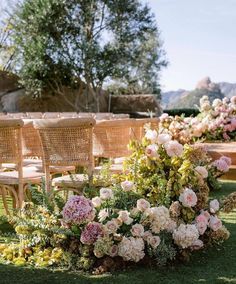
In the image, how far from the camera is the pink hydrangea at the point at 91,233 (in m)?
3.64

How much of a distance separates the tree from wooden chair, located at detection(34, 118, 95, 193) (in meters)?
15.0

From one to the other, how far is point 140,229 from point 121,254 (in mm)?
194

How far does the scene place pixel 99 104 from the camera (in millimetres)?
21781

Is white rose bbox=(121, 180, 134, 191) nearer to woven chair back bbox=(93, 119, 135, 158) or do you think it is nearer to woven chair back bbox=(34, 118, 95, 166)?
woven chair back bbox=(34, 118, 95, 166)

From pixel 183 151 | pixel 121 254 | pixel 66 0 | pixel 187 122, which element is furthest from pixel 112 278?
pixel 66 0

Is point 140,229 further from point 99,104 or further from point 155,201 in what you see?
point 99,104

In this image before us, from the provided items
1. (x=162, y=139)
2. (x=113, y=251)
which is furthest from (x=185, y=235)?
(x=162, y=139)

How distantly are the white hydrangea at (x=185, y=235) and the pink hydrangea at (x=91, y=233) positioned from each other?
0.48 metres

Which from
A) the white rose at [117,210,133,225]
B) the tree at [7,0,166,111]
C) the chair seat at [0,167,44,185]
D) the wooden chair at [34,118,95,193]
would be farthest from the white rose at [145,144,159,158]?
the tree at [7,0,166,111]

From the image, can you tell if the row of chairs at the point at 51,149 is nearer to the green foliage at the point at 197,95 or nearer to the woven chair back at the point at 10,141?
the woven chair back at the point at 10,141

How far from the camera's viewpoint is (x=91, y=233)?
3.65m

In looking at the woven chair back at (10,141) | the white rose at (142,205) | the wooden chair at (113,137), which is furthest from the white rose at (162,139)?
the wooden chair at (113,137)

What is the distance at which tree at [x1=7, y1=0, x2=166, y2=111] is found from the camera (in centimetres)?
1964

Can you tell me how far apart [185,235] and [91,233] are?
0.58m
